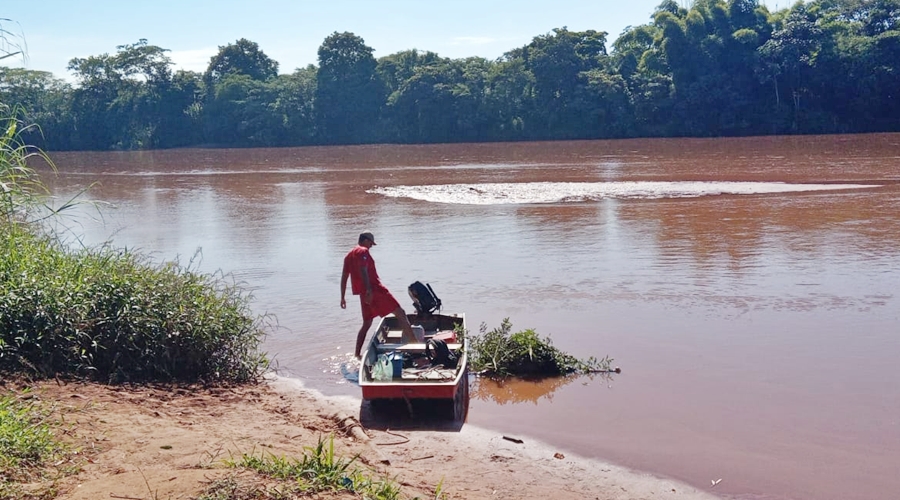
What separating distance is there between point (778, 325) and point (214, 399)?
6.50 metres

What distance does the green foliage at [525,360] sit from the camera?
8.49 meters

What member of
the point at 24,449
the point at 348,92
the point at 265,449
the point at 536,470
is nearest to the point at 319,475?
the point at 265,449

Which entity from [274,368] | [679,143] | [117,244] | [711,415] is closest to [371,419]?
[274,368]

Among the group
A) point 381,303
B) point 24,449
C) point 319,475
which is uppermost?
point 381,303

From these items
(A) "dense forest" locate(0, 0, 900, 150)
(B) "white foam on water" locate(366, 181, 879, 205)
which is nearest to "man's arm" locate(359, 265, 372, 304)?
(B) "white foam on water" locate(366, 181, 879, 205)

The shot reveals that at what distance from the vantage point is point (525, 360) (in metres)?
8.49

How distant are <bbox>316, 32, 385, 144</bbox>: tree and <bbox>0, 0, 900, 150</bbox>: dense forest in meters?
0.10

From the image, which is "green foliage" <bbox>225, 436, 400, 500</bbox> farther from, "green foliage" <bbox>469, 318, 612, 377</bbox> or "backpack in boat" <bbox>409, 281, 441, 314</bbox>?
"backpack in boat" <bbox>409, 281, 441, 314</bbox>

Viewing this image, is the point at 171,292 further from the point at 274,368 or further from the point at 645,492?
the point at 645,492

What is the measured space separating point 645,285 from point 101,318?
762 cm

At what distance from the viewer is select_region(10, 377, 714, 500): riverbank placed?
4.84m

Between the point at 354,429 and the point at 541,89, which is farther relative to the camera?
the point at 541,89

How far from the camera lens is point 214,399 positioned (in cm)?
723

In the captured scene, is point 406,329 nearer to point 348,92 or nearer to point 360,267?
point 360,267
